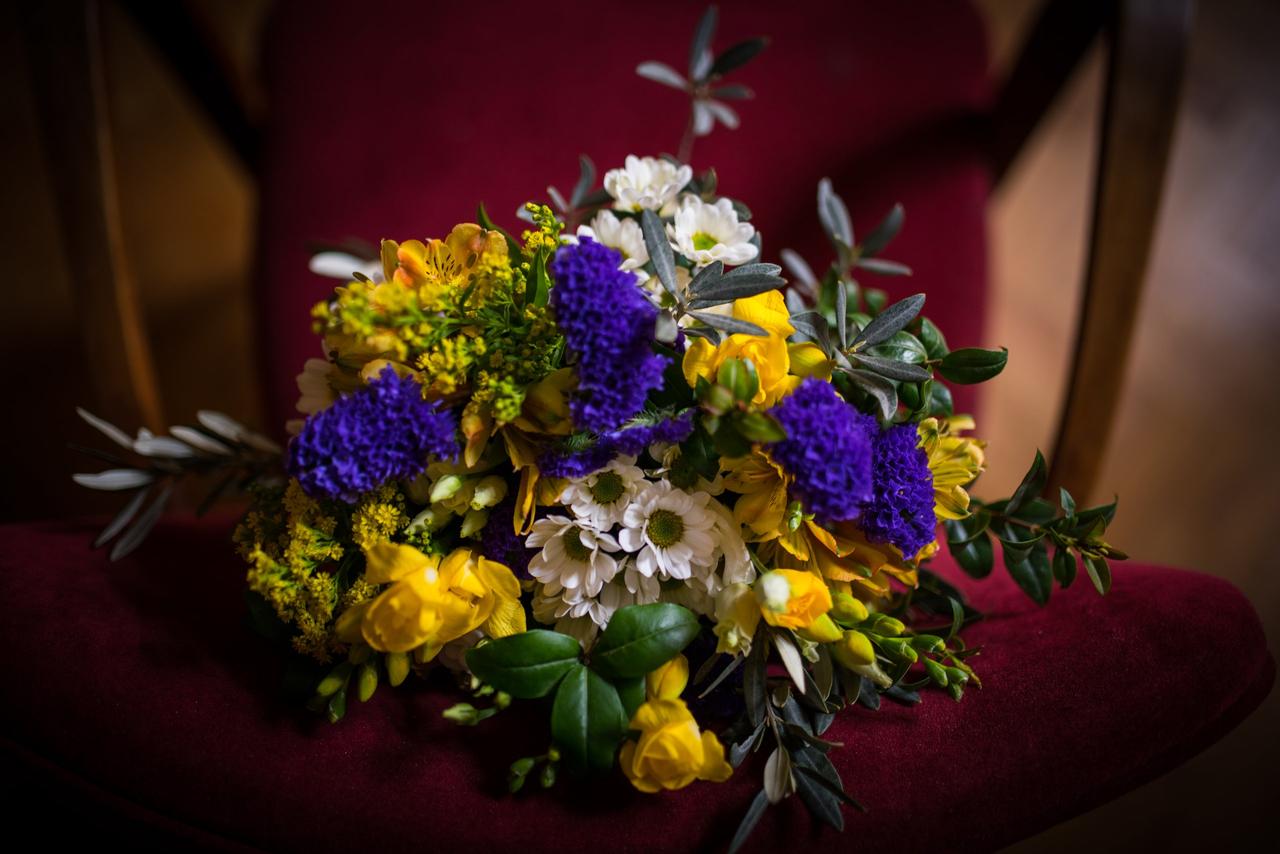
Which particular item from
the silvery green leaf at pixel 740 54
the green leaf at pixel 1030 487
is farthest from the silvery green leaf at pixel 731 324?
the silvery green leaf at pixel 740 54

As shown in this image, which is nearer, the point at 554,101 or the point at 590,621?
the point at 590,621

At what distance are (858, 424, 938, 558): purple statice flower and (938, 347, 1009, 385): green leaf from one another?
0.23 feet

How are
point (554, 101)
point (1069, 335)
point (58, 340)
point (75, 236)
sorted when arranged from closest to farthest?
point (75, 236)
point (554, 101)
point (58, 340)
point (1069, 335)

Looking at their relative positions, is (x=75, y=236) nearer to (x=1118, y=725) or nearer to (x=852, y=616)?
(x=852, y=616)

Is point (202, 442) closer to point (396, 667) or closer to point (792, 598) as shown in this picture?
point (396, 667)

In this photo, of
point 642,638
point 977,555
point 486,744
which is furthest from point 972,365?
point 486,744

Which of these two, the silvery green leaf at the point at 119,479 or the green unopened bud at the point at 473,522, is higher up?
the green unopened bud at the point at 473,522

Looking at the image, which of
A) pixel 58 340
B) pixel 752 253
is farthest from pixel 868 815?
pixel 58 340

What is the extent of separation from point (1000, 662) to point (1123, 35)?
25.3 inches

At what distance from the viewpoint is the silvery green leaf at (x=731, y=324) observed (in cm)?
44

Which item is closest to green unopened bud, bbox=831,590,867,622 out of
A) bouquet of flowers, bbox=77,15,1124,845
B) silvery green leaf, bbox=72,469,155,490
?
bouquet of flowers, bbox=77,15,1124,845

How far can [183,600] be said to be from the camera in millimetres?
571

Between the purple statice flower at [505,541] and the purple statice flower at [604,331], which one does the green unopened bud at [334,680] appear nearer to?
the purple statice flower at [505,541]

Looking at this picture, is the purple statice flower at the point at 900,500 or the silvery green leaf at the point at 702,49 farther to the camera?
the silvery green leaf at the point at 702,49
